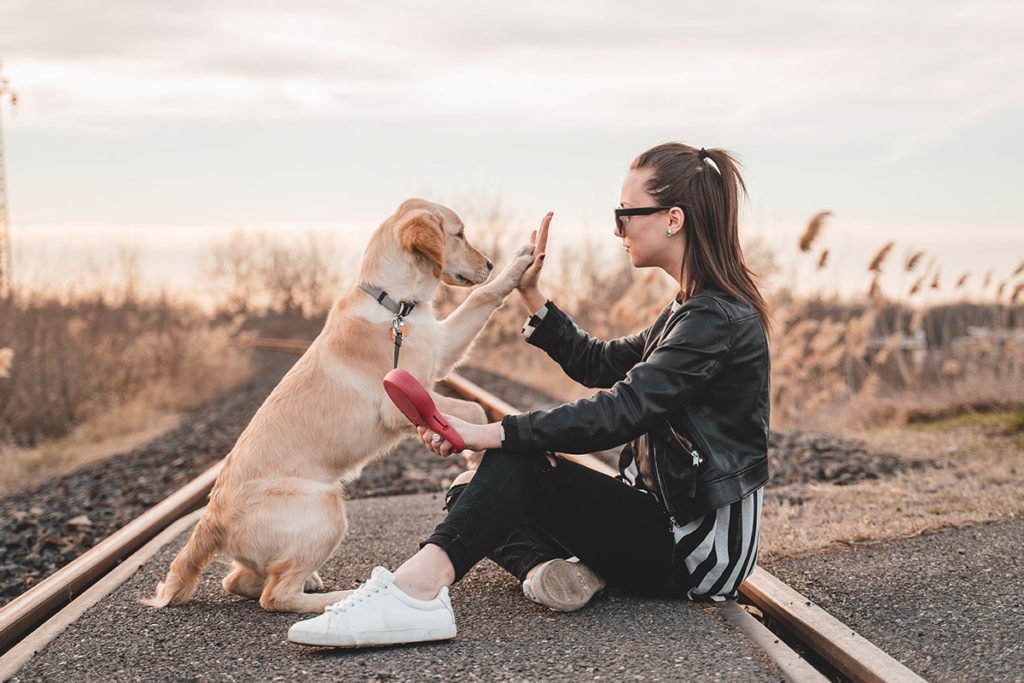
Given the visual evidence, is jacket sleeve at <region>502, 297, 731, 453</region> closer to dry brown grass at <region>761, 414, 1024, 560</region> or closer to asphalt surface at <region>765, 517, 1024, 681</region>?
asphalt surface at <region>765, 517, 1024, 681</region>

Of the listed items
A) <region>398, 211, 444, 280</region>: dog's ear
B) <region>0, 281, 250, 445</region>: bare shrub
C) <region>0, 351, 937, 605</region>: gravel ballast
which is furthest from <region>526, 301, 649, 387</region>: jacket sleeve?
<region>0, 281, 250, 445</region>: bare shrub

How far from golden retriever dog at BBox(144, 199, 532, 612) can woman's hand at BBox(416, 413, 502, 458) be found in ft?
2.02

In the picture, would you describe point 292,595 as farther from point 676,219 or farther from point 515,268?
point 676,219

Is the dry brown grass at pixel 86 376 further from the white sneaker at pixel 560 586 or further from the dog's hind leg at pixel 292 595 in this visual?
the white sneaker at pixel 560 586

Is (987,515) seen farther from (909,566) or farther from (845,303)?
(845,303)

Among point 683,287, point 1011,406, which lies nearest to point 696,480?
point 683,287

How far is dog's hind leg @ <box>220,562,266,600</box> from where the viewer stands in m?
3.66

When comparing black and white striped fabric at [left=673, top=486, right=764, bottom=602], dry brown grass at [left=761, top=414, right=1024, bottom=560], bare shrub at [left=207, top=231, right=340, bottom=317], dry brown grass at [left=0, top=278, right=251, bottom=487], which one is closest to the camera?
black and white striped fabric at [left=673, top=486, right=764, bottom=602]

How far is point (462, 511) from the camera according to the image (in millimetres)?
3068

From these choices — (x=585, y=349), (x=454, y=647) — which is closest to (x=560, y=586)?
(x=454, y=647)

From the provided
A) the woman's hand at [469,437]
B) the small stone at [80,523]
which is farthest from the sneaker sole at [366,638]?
the small stone at [80,523]

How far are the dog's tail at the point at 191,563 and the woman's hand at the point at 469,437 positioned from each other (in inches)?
37.7

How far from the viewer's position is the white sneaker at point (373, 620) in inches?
115

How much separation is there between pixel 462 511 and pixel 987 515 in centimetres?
306
